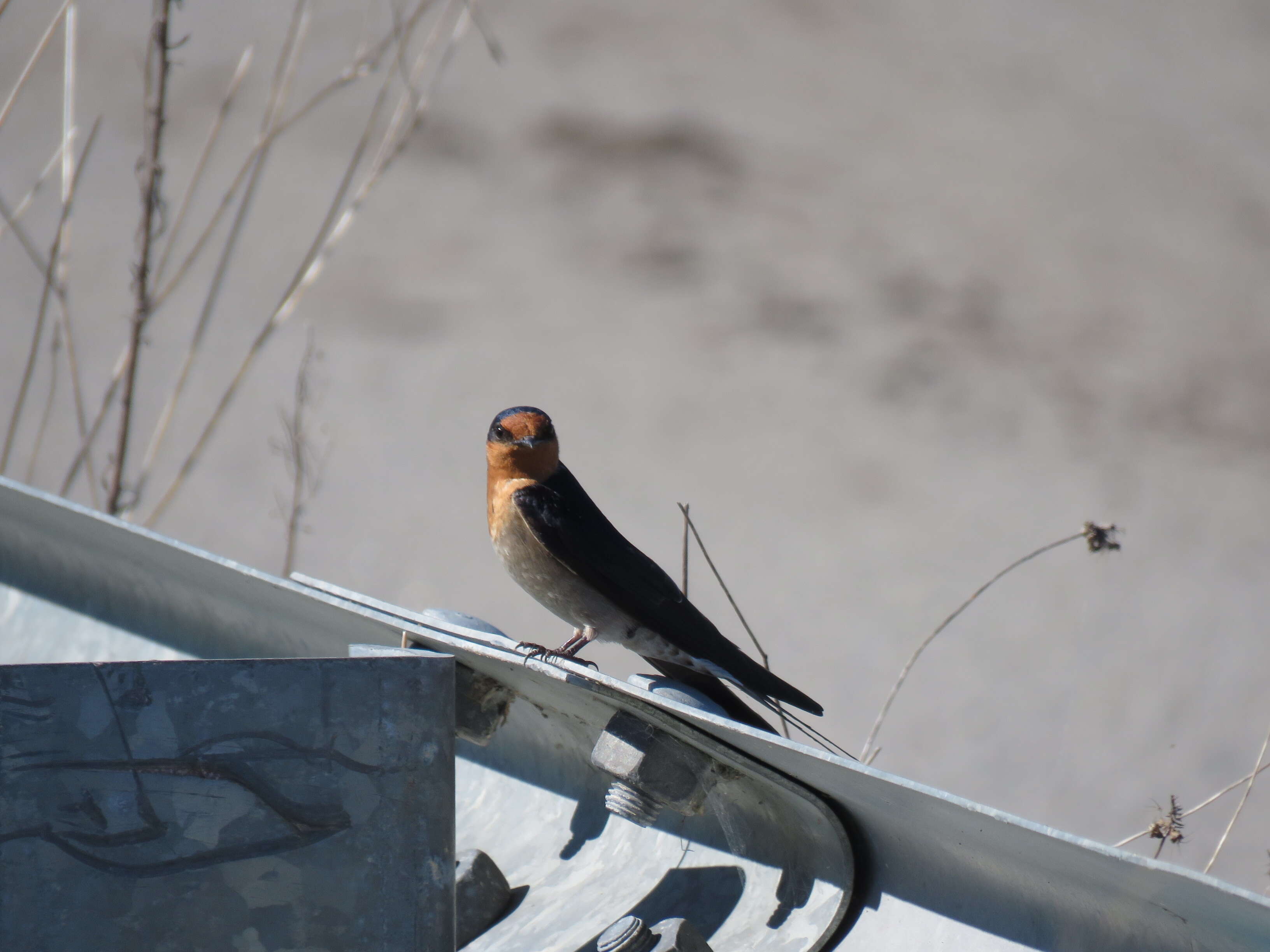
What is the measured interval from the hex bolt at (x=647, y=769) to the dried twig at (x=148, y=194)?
1575 mm

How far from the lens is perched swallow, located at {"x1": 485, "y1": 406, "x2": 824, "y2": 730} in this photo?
2188 mm

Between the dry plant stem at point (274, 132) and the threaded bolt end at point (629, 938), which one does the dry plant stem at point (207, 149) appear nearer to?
the dry plant stem at point (274, 132)

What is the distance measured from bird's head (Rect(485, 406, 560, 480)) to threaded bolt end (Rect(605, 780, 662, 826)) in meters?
1.23

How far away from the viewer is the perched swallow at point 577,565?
2188 millimetres

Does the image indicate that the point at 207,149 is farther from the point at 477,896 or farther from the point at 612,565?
the point at 477,896

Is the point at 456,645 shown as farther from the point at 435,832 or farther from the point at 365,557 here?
the point at 365,557

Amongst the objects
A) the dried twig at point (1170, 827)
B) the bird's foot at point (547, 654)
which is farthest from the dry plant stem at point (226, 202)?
the dried twig at point (1170, 827)

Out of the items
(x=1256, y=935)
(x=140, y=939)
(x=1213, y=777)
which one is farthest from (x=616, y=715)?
(x=1213, y=777)

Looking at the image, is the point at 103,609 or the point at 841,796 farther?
the point at 103,609

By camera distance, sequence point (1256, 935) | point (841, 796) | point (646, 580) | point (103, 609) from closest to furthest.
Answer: point (1256, 935)
point (841, 796)
point (103, 609)
point (646, 580)

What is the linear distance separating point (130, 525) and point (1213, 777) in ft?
18.9

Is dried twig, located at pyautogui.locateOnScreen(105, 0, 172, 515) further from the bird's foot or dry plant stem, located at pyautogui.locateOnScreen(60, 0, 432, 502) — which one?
the bird's foot

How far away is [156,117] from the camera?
2.45m

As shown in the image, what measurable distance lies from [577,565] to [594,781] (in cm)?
77
